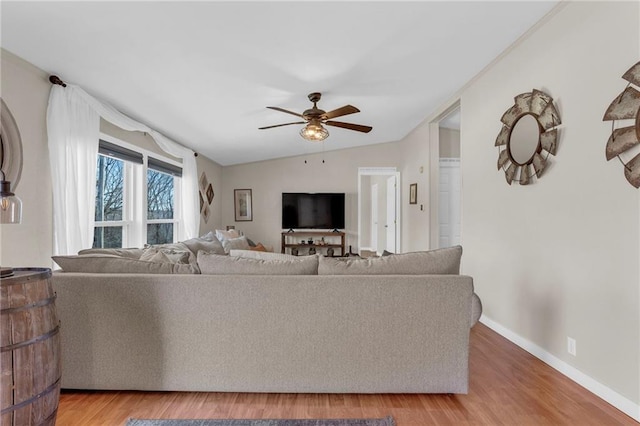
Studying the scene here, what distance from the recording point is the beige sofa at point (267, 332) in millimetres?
1787

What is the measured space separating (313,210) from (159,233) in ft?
10.2

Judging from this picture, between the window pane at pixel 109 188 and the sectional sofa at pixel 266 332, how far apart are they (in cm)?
182

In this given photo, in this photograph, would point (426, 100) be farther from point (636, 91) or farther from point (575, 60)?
point (636, 91)

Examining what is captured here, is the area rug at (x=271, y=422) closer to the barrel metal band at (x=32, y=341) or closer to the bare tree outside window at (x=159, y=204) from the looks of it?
the barrel metal band at (x=32, y=341)

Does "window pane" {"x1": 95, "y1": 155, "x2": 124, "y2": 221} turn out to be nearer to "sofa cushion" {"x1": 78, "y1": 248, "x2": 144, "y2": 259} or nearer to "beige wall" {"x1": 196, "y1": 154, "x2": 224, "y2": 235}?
"sofa cushion" {"x1": 78, "y1": 248, "x2": 144, "y2": 259}

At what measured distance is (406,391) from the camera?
182cm

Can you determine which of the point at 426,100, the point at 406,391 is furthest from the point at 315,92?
the point at 406,391

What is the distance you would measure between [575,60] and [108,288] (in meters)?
3.31

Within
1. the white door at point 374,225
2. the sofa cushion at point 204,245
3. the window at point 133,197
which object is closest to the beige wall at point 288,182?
the white door at point 374,225

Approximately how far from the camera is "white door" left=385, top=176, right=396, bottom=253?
6443mm

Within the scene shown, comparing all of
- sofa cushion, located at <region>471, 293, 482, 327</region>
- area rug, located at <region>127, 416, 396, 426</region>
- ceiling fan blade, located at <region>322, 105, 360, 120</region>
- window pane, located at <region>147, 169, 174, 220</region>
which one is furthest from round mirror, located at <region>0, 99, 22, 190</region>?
sofa cushion, located at <region>471, 293, 482, 327</region>

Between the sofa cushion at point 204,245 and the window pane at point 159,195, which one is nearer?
the sofa cushion at point 204,245

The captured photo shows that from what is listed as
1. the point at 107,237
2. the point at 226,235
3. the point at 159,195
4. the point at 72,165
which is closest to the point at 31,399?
the point at 72,165

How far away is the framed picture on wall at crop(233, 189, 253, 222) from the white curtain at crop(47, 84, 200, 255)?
155 inches
